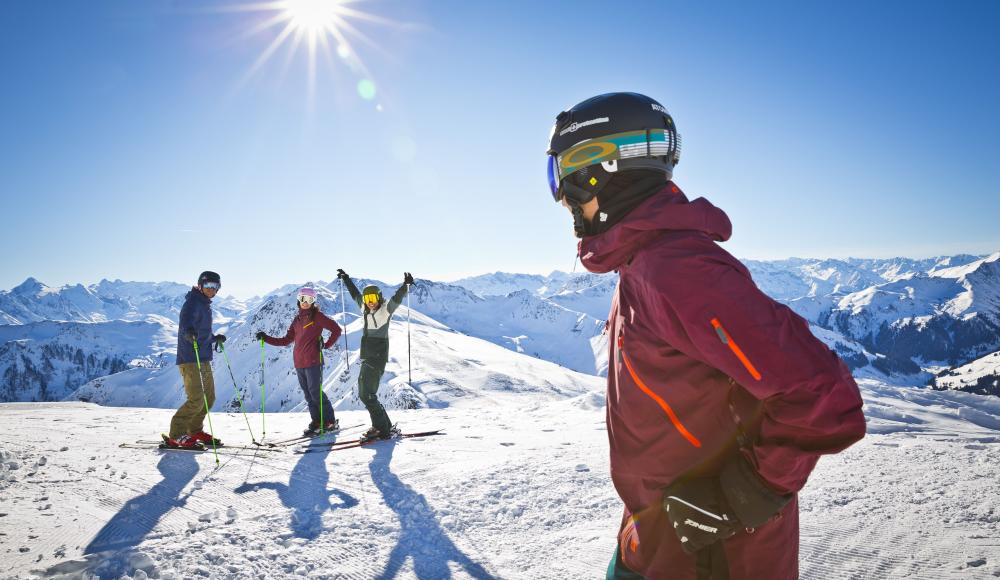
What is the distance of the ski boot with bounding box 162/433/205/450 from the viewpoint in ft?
27.6

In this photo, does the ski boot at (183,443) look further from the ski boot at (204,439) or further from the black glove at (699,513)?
the black glove at (699,513)

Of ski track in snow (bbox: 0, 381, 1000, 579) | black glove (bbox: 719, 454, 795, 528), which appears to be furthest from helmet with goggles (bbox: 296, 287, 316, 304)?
black glove (bbox: 719, 454, 795, 528)

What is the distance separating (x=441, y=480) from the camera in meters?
6.47

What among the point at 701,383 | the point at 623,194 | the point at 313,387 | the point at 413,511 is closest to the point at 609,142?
the point at 623,194

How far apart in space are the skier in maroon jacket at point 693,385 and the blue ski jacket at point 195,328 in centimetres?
927

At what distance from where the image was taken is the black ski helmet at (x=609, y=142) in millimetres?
2531

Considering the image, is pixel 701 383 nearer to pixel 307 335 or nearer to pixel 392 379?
pixel 307 335

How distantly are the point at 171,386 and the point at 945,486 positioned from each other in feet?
677

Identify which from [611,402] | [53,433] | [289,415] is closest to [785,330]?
[611,402]

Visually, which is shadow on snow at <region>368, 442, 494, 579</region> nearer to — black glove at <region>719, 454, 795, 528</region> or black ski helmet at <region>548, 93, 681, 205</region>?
black glove at <region>719, 454, 795, 528</region>

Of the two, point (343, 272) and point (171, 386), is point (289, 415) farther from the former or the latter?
point (171, 386)

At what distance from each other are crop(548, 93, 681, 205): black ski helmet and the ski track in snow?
341 centimetres

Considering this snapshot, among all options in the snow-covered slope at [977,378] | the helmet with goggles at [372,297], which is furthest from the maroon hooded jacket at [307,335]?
the snow-covered slope at [977,378]

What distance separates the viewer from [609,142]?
258cm
